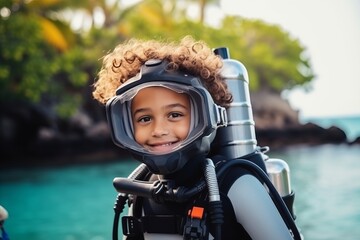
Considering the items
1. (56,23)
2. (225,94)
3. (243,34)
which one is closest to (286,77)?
(243,34)

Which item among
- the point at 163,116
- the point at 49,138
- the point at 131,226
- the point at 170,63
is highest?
the point at 49,138

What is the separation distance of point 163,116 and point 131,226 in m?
0.44

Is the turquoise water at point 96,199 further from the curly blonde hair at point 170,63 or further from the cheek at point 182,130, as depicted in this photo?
the cheek at point 182,130

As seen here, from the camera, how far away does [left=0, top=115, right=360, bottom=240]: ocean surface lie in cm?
592

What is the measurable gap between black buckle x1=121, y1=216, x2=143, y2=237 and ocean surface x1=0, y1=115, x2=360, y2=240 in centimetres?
421

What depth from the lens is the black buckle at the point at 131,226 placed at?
1.47 meters

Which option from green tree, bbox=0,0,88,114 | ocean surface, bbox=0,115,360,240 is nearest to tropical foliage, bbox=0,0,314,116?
green tree, bbox=0,0,88,114

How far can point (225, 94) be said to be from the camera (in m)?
1.48

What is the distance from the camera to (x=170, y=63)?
1337 millimetres

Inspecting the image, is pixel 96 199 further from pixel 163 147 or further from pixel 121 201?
pixel 163 147

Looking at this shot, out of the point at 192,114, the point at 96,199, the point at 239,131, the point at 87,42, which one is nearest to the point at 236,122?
the point at 239,131

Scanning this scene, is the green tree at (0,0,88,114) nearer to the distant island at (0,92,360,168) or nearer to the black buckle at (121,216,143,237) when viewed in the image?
the distant island at (0,92,360,168)

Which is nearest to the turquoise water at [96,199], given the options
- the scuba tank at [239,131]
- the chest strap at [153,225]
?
the scuba tank at [239,131]

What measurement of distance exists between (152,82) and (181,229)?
0.47m
